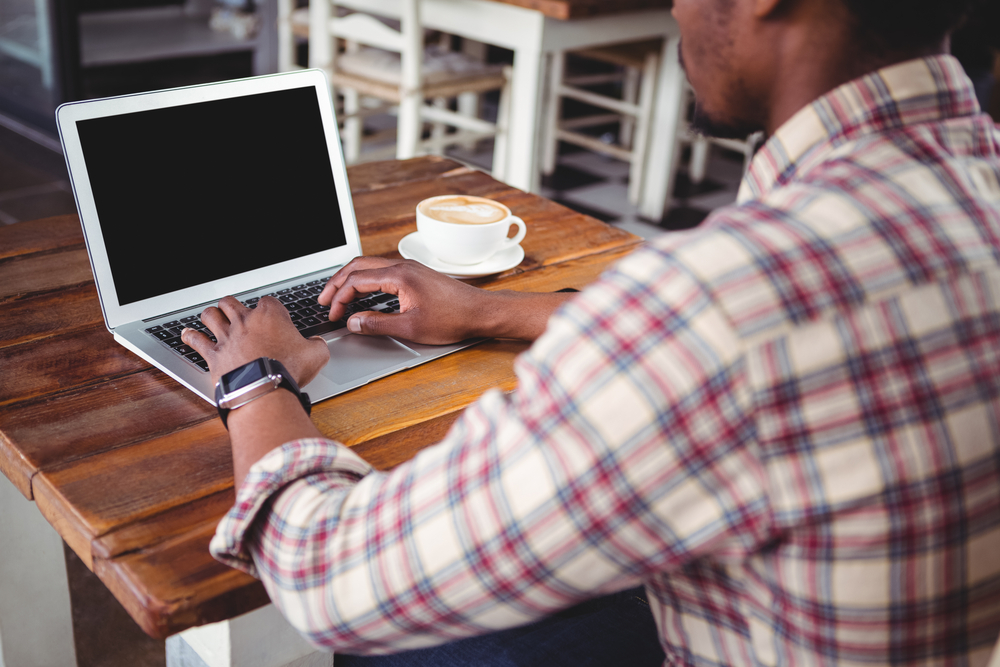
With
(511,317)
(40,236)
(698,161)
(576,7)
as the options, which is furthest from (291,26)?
(511,317)

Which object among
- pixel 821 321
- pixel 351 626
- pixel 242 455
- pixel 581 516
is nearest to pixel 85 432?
pixel 242 455

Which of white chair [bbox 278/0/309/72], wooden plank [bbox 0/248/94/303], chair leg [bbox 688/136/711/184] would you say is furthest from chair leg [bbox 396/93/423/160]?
wooden plank [bbox 0/248/94/303]

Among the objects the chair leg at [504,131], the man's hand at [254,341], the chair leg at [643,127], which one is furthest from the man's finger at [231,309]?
the chair leg at [643,127]

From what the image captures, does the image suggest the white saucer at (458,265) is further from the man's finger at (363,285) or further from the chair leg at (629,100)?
the chair leg at (629,100)

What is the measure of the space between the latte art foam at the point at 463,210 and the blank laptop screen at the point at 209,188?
0.13m

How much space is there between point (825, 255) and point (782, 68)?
0.18m

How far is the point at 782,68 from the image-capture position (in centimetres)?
59

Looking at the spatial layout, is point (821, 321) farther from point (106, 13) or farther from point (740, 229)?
point (106, 13)

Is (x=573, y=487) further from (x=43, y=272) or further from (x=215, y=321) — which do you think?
(x=43, y=272)

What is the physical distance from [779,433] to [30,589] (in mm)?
1035

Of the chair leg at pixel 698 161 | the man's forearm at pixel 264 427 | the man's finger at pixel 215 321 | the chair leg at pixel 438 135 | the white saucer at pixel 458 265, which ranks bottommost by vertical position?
the chair leg at pixel 698 161

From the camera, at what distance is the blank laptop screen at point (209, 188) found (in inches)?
35.7

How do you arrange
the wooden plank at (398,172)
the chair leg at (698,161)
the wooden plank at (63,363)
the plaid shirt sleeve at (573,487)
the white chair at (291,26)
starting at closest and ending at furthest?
the plaid shirt sleeve at (573,487), the wooden plank at (63,363), the wooden plank at (398,172), the white chair at (291,26), the chair leg at (698,161)

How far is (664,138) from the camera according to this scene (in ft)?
11.0
